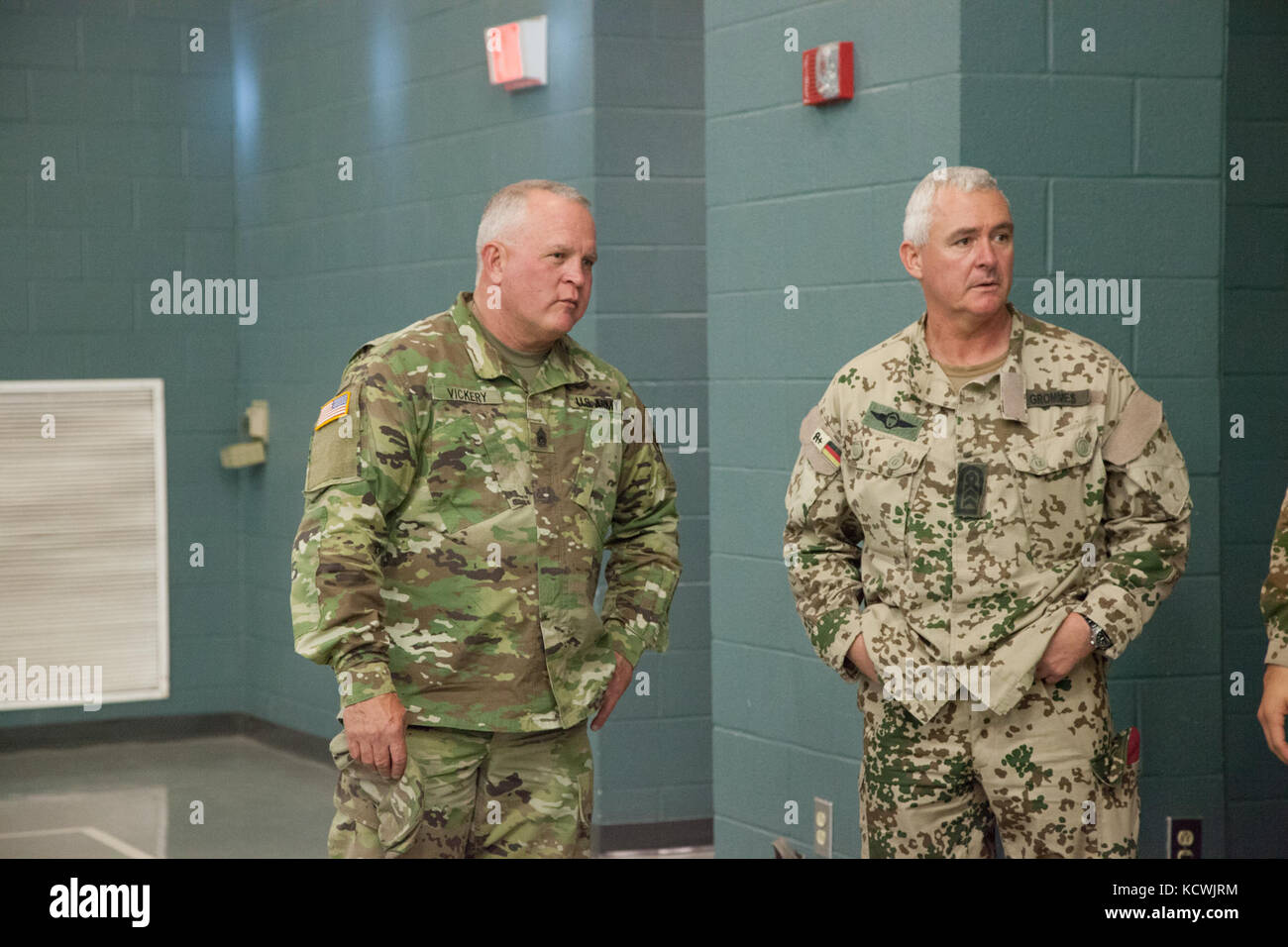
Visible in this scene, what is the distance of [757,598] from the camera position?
12.4 ft

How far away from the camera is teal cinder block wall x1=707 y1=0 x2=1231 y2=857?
3236 mm

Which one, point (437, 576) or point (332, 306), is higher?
point (332, 306)

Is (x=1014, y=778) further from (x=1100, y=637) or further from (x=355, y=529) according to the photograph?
(x=355, y=529)

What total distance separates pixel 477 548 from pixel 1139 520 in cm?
104

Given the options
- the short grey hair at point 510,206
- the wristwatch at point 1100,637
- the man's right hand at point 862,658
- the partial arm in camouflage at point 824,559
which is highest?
the short grey hair at point 510,206

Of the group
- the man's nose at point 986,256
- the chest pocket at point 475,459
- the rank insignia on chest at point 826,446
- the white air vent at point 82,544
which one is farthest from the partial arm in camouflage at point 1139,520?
the white air vent at point 82,544

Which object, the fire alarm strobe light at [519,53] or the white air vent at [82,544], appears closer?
the fire alarm strobe light at [519,53]

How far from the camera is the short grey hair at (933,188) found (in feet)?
8.30

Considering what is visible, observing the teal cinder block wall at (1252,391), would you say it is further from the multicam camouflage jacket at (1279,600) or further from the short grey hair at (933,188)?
the short grey hair at (933,188)

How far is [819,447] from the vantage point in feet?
8.77

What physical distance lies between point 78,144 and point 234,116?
0.63 m

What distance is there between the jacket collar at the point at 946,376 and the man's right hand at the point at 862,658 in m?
0.41

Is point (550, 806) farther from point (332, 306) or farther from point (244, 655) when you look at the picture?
point (244, 655)

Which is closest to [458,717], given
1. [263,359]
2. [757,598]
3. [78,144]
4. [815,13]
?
[757,598]
